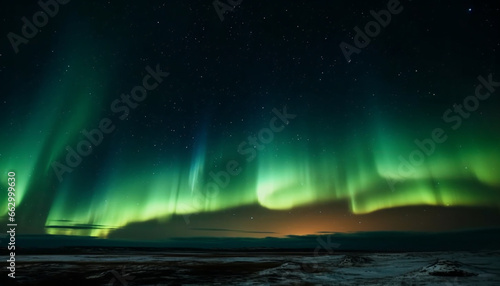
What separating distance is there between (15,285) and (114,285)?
566cm

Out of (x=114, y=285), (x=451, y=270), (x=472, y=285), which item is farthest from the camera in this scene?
(x=451, y=270)

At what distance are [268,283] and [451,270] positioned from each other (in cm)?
1483

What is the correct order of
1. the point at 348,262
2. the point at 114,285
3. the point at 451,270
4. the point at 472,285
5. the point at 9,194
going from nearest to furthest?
the point at 9,194, the point at 472,285, the point at 114,285, the point at 451,270, the point at 348,262

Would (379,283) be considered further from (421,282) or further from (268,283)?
(268,283)

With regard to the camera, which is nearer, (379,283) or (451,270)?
(379,283)

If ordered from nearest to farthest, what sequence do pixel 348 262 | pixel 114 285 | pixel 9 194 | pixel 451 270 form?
pixel 9 194 < pixel 114 285 < pixel 451 270 < pixel 348 262

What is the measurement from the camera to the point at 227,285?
2105 centimetres

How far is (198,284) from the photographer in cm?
2153

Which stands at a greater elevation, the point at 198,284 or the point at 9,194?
the point at 9,194

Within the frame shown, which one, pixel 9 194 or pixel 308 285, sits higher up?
pixel 9 194

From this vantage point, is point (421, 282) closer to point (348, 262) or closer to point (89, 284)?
point (348, 262)

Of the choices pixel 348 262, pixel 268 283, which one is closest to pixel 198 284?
pixel 268 283

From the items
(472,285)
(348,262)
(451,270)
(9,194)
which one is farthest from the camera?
(348,262)

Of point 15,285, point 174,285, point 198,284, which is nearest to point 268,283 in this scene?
point 198,284
